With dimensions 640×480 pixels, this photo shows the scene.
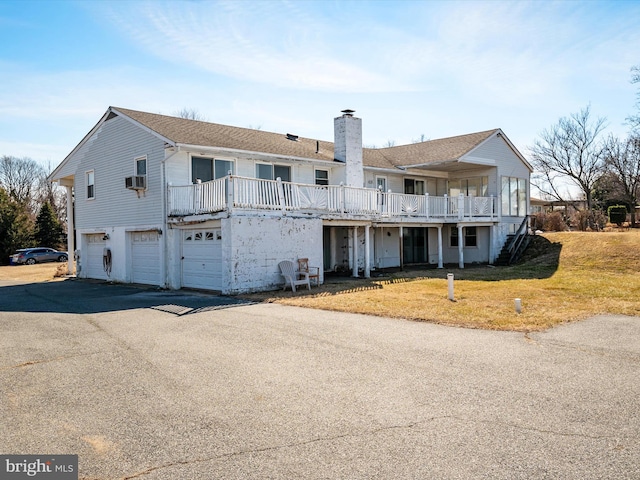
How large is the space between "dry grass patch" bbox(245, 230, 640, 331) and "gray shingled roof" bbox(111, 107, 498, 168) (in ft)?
20.3

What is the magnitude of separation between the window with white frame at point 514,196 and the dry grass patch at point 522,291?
2895 mm

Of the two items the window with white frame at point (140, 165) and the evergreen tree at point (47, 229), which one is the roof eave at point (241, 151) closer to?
the window with white frame at point (140, 165)

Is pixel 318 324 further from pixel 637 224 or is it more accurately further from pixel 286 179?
pixel 637 224

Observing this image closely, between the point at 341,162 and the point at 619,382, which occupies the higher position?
the point at 341,162

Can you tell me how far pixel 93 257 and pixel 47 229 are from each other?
26029 millimetres

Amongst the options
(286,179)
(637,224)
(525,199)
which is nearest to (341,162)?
(286,179)

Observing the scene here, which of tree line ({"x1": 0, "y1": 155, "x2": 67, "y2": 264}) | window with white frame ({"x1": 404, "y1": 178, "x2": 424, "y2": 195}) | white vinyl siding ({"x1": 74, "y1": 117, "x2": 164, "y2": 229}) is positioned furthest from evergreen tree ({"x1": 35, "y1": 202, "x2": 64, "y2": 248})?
window with white frame ({"x1": 404, "y1": 178, "x2": 424, "y2": 195})

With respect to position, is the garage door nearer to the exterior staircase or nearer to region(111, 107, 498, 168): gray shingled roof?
region(111, 107, 498, 168): gray shingled roof

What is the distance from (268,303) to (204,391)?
7.58m

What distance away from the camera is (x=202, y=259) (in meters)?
17.1

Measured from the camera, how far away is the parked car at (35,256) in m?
37.5

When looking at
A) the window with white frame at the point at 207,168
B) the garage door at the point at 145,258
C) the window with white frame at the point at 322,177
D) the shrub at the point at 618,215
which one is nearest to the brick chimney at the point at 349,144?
the window with white frame at the point at 322,177

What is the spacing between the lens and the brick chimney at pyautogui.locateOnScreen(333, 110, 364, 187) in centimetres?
2211

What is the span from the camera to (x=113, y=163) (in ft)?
70.2
